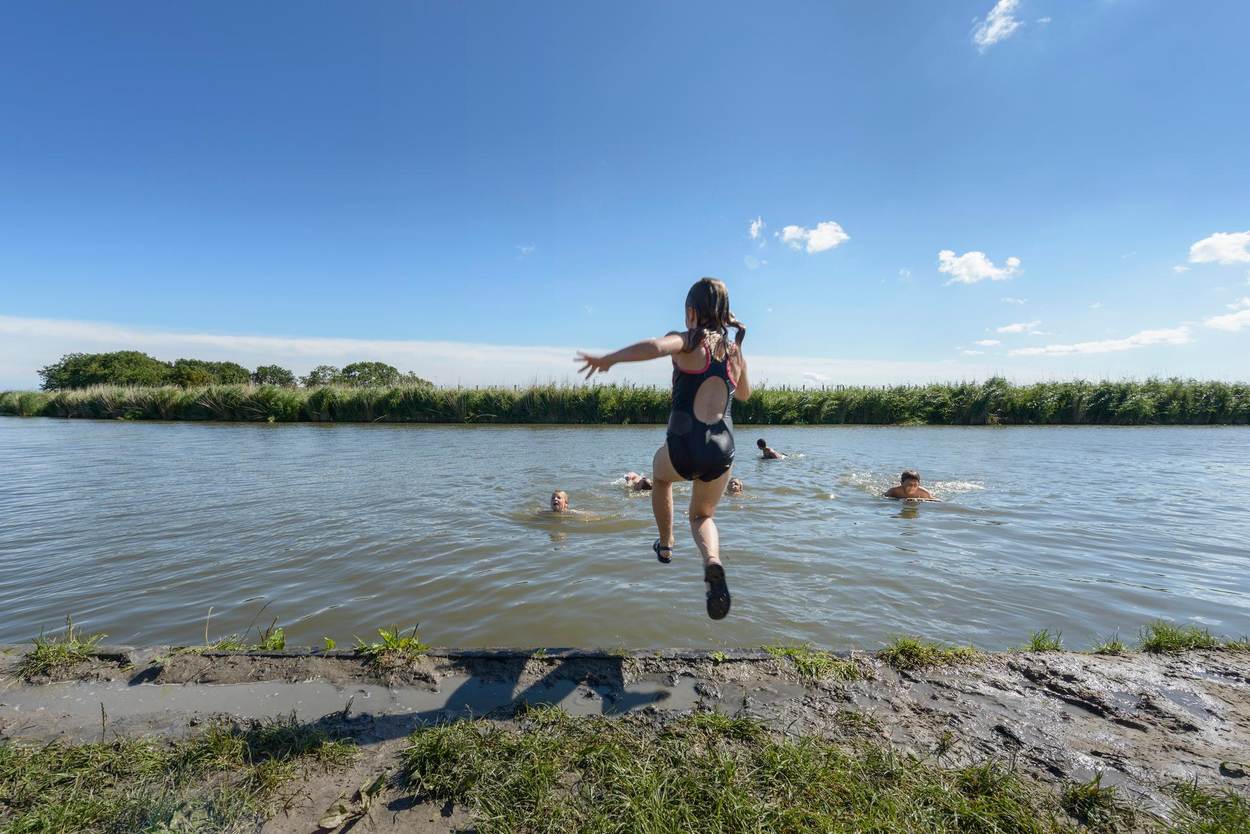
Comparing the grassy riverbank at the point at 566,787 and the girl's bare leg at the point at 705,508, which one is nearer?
the grassy riverbank at the point at 566,787

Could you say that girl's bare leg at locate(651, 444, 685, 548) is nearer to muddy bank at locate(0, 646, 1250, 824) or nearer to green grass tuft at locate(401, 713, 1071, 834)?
muddy bank at locate(0, 646, 1250, 824)

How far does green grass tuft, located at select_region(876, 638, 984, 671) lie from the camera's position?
3.77 meters

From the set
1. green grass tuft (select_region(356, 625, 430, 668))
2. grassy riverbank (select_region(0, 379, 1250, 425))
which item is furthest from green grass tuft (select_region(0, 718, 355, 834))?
grassy riverbank (select_region(0, 379, 1250, 425))

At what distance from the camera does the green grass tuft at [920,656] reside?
3766mm

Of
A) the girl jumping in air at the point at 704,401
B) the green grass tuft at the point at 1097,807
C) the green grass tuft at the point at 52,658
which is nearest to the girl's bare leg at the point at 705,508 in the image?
the girl jumping in air at the point at 704,401

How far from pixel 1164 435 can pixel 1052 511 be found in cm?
2410

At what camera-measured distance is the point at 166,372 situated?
71.8 m

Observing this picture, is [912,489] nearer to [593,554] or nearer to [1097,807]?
[593,554]

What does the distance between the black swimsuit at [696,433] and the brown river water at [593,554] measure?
5.57 feet

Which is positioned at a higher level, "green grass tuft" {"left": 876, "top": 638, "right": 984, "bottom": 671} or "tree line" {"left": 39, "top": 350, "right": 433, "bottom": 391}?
"tree line" {"left": 39, "top": 350, "right": 433, "bottom": 391}

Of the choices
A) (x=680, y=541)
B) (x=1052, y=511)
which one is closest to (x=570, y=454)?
(x=680, y=541)

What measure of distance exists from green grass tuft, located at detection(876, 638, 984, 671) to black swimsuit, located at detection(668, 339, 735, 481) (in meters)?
1.73

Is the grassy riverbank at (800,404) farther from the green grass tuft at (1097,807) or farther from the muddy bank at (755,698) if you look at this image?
the green grass tuft at (1097,807)

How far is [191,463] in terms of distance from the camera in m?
15.5
